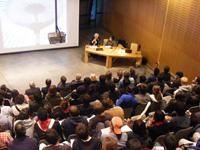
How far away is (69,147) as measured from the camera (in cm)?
333

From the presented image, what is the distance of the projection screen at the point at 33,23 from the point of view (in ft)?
28.2

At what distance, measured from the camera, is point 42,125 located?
3924 mm

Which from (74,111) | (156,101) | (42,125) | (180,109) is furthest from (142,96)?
(42,125)

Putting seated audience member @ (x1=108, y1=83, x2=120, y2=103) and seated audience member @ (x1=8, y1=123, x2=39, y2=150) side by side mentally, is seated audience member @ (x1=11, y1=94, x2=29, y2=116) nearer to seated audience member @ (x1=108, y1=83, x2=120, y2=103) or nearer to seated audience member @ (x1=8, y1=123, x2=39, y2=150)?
seated audience member @ (x1=8, y1=123, x2=39, y2=150)

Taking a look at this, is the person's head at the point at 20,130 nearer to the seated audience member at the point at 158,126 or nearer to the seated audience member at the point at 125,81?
the seated audience member at the point at 158,126

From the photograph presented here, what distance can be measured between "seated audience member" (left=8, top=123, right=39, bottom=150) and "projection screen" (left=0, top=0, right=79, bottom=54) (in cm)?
577

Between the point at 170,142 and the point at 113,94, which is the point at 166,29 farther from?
the point at 170,142

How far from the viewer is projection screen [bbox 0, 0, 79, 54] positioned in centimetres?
859

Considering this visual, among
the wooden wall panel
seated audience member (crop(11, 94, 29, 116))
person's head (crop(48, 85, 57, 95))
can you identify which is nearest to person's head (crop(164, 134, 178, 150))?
person's head (crop(48, 85, 57, 95))

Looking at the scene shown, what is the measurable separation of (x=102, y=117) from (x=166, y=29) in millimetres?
4388

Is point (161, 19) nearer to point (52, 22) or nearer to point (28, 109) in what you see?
point (52, 22)

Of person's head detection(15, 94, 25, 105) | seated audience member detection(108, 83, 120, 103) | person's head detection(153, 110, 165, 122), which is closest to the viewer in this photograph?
person's head detection(153, 110, 165, 122)

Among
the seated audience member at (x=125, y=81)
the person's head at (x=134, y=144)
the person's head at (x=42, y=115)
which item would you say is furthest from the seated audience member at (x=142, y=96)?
the person's head at (x=42, y=115)

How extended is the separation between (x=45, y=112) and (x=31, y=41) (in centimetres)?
558
